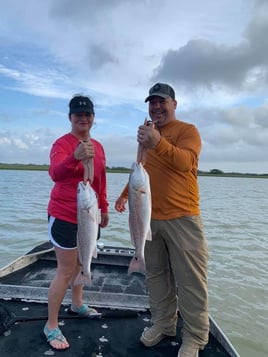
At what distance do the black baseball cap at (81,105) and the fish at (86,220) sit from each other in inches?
28.4

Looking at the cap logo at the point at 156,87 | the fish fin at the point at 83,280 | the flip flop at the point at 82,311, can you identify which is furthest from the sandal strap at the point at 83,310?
the cap logo at the point at 156,87

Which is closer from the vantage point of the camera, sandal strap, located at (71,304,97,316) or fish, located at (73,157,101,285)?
fish, located at (73,157,101,285)

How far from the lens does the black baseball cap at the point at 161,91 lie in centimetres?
379

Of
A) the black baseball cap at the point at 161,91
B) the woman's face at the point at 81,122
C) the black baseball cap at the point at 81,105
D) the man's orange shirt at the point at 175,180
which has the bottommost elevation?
the man's orange shirt at the point at 175,180

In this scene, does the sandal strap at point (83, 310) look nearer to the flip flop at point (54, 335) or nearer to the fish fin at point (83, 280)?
the flip flop at point (54, 335)

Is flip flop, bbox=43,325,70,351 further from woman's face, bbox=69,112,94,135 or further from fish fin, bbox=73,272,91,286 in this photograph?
woman's face, bbox=69,112,94,135

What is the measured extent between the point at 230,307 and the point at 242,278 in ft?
6.33

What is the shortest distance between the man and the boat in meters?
0.25

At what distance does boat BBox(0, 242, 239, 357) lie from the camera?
3.81 metres

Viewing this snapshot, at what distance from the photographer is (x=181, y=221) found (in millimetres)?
3760

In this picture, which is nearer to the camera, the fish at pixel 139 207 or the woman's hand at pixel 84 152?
the woman's hand at pixel 84 152

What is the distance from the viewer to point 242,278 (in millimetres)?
9609

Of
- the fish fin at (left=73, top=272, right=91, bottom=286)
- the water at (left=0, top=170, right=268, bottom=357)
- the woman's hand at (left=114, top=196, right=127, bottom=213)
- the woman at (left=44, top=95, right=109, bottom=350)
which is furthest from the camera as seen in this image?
the water at (left=0, top=170, right=268, bottom=357)

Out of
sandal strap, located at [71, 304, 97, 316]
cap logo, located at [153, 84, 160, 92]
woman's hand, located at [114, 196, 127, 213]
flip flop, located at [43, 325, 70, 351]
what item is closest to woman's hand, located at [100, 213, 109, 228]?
woman's hand, located at [114, 196, 127, 213]
